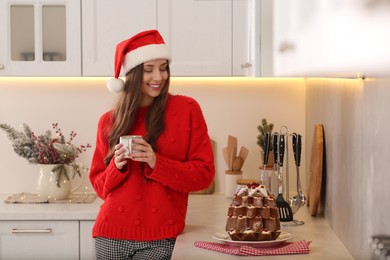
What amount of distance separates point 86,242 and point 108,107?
32.8 inches

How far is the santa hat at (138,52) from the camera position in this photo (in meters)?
2.40

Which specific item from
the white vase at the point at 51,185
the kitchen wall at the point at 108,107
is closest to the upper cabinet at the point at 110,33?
the kitchen wall at the point at 108,107

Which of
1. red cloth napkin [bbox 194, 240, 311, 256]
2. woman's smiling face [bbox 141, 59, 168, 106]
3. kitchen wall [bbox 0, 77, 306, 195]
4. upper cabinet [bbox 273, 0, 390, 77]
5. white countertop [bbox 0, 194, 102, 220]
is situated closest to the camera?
upper cabinet [bbox 273, 0, 390, 77]

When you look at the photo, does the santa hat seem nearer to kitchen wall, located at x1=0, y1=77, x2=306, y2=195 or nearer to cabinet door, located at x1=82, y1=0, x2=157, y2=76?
cabinet door, located at x1=82, y1=0, x2=157, y2=76

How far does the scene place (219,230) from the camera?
238 centimetres

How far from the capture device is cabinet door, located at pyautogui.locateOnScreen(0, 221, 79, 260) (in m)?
2.99

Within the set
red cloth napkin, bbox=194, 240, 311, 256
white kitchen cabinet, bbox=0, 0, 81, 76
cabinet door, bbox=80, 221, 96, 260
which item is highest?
white kitchen cabinet, bbox=0, 0, 81, 76

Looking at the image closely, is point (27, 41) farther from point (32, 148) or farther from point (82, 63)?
point (32, 148)

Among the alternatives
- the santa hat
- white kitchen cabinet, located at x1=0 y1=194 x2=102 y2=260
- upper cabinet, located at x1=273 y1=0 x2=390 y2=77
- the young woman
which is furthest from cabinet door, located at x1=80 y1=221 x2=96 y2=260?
upper cabinet, located at x1=273 y1=0 x2=390 y2=77

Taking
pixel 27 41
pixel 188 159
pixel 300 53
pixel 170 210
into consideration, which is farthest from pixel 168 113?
pixel 300 53

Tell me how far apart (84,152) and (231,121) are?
0.79 m

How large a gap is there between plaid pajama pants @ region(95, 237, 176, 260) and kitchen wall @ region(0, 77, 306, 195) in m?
1.29

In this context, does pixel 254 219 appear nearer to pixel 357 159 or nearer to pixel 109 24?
pixel 357 159

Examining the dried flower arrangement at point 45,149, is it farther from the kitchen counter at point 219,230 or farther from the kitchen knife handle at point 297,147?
the kitchen knife handle at point 297,147
